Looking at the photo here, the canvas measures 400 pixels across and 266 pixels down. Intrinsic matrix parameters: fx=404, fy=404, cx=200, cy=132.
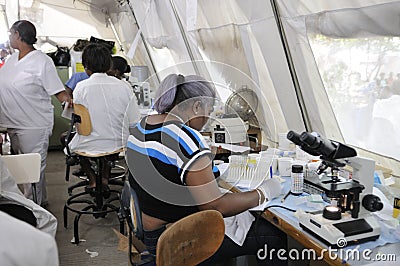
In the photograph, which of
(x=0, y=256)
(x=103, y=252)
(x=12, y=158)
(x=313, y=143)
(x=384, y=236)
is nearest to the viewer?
(x=0, y=256)

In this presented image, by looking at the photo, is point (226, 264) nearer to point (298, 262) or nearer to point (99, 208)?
point (298, 262)

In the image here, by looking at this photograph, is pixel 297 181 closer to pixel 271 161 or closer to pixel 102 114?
pixel 271 161

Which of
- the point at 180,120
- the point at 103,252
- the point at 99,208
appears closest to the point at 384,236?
the point at 180,120

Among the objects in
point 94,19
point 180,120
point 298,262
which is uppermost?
point 94,19

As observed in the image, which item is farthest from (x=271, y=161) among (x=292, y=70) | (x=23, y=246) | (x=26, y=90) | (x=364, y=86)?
(x=26, y=90)

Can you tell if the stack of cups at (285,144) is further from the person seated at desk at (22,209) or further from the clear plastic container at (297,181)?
the person seated at desk at (22,209)

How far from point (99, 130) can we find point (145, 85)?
4.46ft

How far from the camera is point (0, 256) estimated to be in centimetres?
57

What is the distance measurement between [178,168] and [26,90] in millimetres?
1834

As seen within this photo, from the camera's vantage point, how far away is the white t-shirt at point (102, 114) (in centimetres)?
271

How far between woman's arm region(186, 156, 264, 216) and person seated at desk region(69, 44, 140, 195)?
4.23ft

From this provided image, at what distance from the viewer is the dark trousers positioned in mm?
1642

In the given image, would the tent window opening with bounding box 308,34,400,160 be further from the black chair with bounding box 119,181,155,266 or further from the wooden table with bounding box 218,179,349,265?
the black chair with bounding box 119,181,155,266

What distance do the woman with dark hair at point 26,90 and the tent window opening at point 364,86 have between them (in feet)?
5.91
